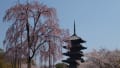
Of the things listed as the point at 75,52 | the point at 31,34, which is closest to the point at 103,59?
the point at 75,52

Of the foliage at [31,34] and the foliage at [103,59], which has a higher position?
the foliage at [31,34]

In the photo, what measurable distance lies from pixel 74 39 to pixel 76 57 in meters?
3.20

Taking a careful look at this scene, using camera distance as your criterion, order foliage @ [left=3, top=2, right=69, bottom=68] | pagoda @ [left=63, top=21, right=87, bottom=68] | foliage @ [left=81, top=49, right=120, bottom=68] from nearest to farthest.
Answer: foliage @ [left=3, top=2, right=69, bottom=68]
pagoda @ [left=63, top=21, right=87, bottom=68]
foliage @ [left=81, top=49, right=120, bottom=68]

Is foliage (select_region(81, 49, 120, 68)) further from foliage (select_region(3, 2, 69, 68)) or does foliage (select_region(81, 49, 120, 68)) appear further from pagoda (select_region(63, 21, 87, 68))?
foliage (select_region(3, 2, 69, 68))

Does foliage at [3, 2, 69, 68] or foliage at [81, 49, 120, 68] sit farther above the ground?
foliage at [3, 2, 69, 68]

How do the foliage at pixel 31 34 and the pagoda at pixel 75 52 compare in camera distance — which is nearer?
the foliage at pixel 31 34

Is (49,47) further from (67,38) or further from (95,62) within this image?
(95,62)

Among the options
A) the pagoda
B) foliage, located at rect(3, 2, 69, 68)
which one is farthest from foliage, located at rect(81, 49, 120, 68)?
foliage, located at rect(3, 2, 69, 68)

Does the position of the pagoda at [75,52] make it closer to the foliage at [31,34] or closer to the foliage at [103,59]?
the foliage at [103,59]

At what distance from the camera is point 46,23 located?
96.8 feet

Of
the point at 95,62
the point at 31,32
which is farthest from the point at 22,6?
the point at 95,62

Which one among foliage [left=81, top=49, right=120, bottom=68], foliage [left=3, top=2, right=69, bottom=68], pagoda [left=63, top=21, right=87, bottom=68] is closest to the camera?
foliage [left=3, top=2, right=69, bottom=68]

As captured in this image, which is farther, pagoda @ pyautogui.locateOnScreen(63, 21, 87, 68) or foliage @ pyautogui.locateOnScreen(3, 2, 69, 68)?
pagoda @ pyautogui.locateOnScreen(63, 21, 87, 68)

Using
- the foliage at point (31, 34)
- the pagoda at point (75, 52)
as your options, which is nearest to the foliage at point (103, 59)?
the pagoda at point (75, 52)
